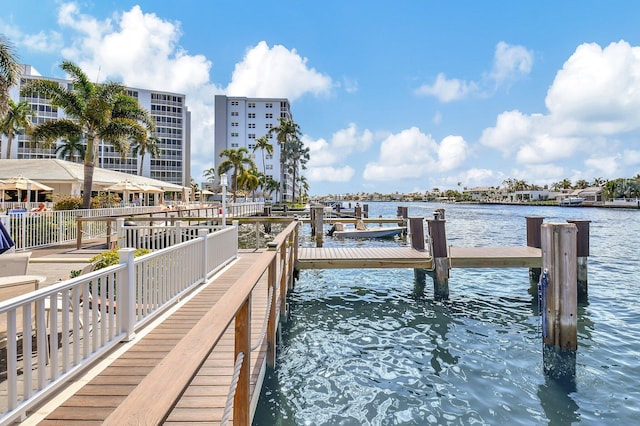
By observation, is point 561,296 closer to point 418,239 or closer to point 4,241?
point 418,239

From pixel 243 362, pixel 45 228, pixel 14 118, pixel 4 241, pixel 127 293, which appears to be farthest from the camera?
pixel 14 118

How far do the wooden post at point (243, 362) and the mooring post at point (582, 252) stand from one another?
9454 mm

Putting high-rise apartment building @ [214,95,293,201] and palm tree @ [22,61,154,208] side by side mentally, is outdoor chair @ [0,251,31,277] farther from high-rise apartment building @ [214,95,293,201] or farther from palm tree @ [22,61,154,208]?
high-rise apartment building @ [214,95,293,201]

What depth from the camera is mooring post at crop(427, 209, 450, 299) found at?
380 inches

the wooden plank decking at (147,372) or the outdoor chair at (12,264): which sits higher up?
the outdoor chair at (12,264)

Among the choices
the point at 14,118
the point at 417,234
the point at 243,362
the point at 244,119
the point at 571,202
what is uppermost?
the point at 244,119

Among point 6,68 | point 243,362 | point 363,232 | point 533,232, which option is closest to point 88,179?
point 6,68

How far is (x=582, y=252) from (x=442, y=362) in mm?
5805

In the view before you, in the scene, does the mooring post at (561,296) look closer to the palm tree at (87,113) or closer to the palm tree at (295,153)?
the palm tree at (87,113)

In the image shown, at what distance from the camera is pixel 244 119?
87250mm

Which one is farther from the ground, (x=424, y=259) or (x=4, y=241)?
(x=4, y=241)

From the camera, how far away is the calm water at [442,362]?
184 inches

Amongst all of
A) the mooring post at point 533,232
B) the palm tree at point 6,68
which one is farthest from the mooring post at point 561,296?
the palm tree at point 6,68

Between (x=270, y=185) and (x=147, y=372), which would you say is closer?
(x=147, y=372)
